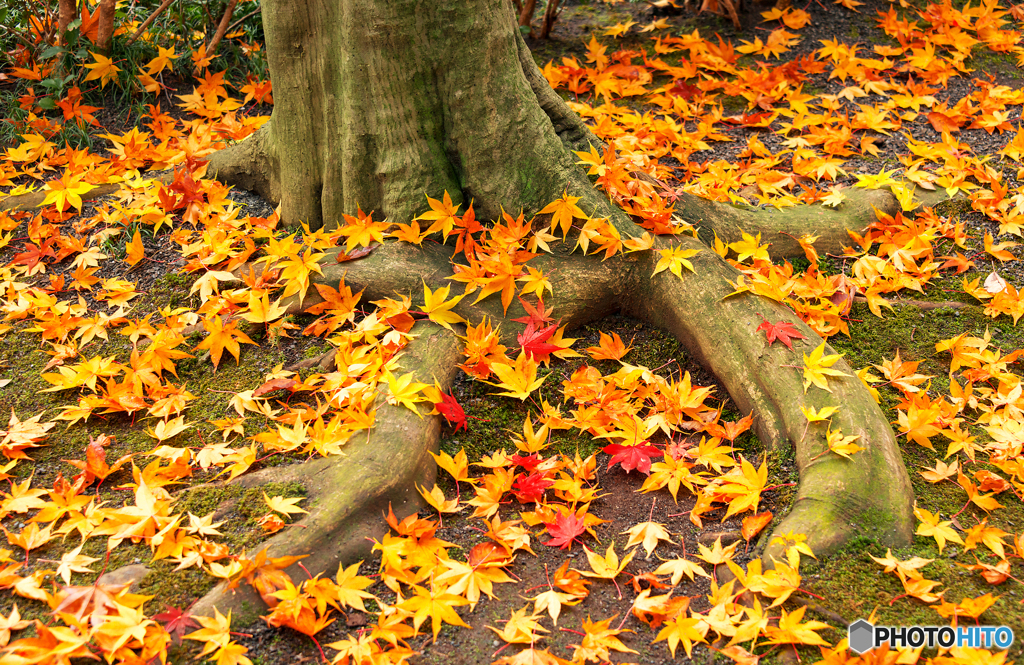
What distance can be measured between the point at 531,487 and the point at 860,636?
101 centimetres

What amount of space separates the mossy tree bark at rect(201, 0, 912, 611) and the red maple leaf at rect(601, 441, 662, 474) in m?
0.46

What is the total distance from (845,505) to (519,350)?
4.18 ft

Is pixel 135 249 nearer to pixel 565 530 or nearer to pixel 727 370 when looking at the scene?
pixel 565 530

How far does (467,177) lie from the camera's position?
285 cm

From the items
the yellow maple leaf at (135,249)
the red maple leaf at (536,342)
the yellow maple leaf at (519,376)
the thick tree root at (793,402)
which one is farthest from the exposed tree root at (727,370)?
the yellow maple leaf at (135,249)

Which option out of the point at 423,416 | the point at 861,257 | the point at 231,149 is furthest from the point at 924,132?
the point at 231,149

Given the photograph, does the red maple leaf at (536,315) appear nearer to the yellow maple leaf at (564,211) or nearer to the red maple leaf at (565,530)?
the yellow maple leaf at (564,211)

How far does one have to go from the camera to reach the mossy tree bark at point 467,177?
248 centimetres

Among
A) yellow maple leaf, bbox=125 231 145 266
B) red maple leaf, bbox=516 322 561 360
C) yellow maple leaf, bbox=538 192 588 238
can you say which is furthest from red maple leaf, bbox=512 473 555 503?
yellow maple leaf, bbox=125 231 145 266

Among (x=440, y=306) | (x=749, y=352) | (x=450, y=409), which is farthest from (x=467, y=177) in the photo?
(x=749, y=352)

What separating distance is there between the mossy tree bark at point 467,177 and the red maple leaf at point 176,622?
536 mm

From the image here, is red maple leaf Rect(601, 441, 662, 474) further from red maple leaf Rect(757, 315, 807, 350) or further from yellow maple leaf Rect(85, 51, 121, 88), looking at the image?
yellow maple leaf Rect(85, 51, 121, 88)

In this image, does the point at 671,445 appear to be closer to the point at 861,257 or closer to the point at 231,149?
the point at 861,257

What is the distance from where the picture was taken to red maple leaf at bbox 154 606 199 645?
1865mm
